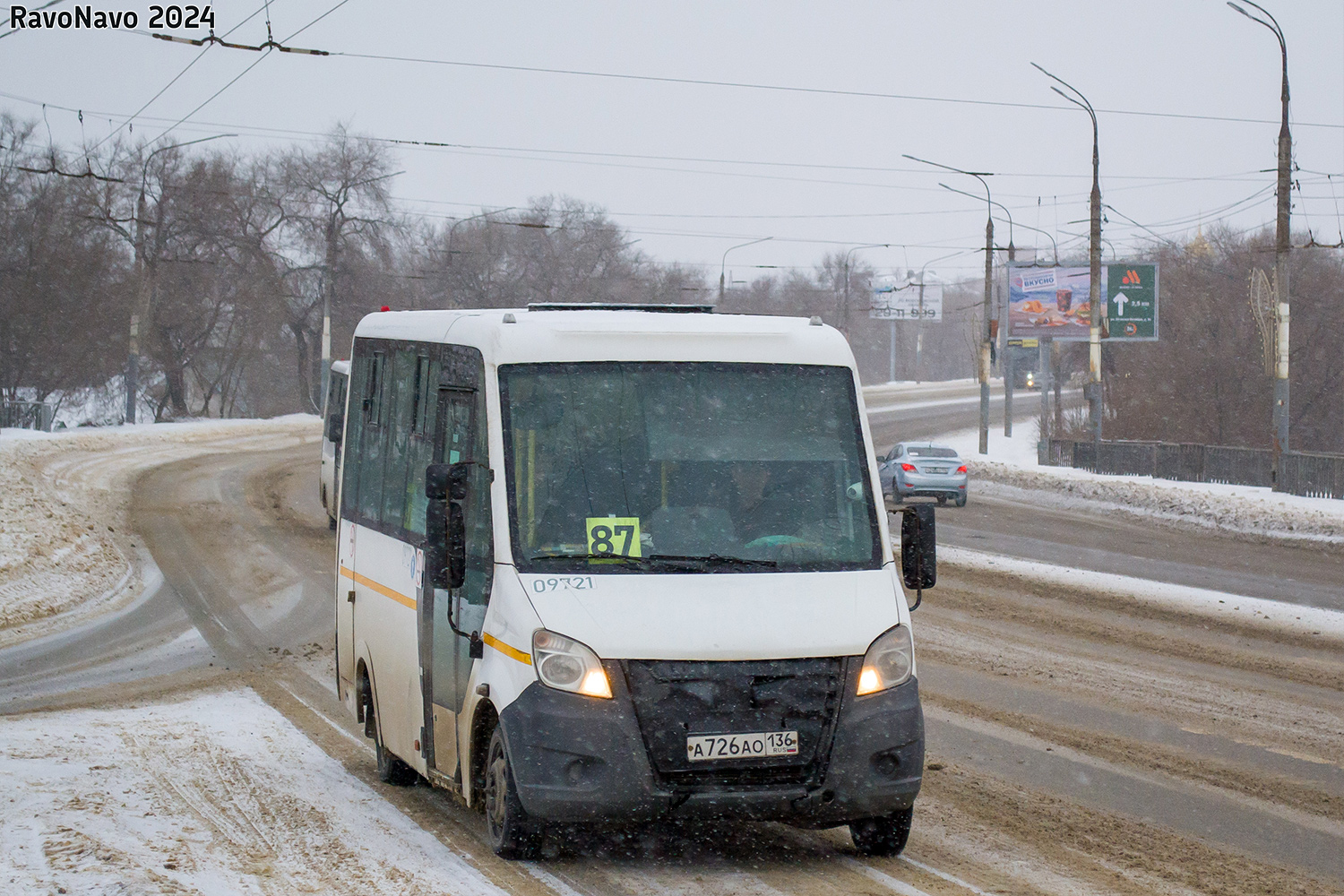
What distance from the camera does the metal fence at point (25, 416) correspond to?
148 ft

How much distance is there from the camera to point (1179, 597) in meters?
17.6

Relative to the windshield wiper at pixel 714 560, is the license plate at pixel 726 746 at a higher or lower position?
lower

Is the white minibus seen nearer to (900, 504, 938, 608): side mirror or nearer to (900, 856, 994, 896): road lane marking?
(900, 504, 938, 608): side mirror

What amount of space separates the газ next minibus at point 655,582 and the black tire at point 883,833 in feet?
0.04

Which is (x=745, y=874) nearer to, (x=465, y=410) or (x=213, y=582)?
(x=465, y=410)

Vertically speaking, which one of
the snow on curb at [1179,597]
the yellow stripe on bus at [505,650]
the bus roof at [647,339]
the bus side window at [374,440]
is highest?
the bus roof at [647,339]

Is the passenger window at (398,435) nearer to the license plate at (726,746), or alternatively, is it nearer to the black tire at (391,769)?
the black tire at (391,769)

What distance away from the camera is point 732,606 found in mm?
6305

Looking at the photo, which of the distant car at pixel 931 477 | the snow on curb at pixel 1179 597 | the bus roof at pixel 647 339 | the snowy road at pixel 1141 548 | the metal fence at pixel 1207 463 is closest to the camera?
the bus roof at pixel 647 339

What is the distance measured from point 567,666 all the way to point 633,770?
50 centimetres

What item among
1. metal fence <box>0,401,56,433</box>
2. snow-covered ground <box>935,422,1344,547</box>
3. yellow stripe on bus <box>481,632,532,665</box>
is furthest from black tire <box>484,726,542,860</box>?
metal fence <box>0,401,56,433</box>

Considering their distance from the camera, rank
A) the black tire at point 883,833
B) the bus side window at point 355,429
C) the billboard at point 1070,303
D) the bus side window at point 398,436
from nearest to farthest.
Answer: the black tire at point 883,833 → the bus side window at point 398,436 → the bus side window at point 355,429 → the billboard at point 1070,303

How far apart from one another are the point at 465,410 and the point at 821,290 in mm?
120746

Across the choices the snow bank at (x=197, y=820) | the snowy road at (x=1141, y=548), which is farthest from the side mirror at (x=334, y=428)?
the snow bank at (x=197, y=820)
